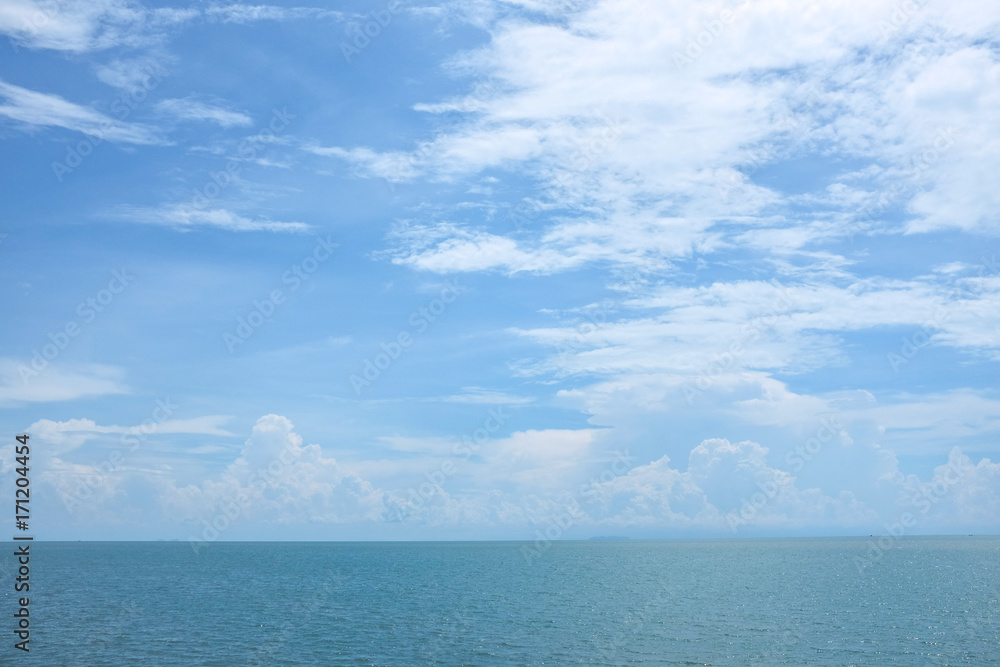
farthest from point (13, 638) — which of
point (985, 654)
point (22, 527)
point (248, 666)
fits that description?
point (985, 654)

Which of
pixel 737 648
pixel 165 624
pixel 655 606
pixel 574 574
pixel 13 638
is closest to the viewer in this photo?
pixel 737 648

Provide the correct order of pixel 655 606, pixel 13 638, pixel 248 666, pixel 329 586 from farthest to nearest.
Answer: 1. pixel 329 586
2. pixel 655 606
3. pixel 13 638
4. pixel 248 666

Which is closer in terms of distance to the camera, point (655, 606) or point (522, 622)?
point (522, 622)

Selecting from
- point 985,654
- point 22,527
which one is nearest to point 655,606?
point 985,654

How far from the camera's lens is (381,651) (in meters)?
57.1

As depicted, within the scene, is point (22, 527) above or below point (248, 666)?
above

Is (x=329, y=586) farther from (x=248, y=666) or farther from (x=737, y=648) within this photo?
(x=737, y=648)

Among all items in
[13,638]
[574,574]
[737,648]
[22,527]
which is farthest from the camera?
[574,574]

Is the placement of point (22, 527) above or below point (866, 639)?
above

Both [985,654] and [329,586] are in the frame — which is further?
[329,586]

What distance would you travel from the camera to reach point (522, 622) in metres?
72.2

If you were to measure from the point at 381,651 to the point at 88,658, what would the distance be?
73.6 feet

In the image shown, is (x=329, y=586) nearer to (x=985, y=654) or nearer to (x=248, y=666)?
(x=248, y=666)

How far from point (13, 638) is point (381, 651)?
33.5 metres
